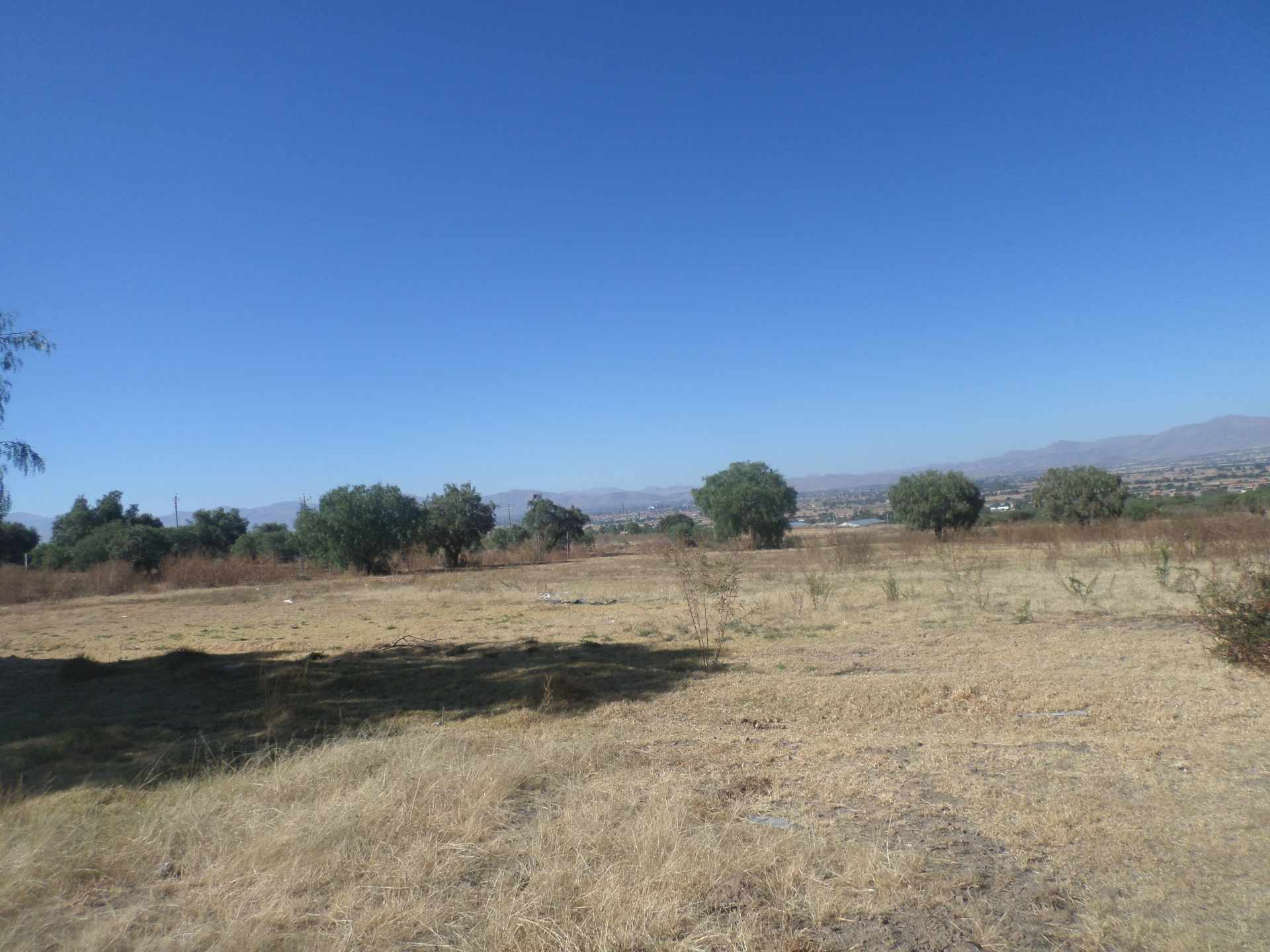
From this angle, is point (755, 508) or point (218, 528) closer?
point (755, 508)

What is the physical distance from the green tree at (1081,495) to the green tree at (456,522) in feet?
106

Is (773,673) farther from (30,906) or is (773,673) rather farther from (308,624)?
(308,624)

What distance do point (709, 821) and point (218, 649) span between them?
508 inches

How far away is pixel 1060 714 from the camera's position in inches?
283

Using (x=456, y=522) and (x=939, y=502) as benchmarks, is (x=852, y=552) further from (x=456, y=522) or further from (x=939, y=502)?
(x=456, y=522)

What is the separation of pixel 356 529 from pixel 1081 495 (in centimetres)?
3767

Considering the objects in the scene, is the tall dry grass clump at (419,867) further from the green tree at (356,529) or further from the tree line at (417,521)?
the green tree at (356,529)

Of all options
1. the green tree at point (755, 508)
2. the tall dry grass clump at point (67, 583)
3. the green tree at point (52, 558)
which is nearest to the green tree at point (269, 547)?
the tall dry grass clump at point (67, 583)

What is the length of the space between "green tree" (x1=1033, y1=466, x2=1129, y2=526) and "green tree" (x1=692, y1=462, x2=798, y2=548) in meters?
15.3

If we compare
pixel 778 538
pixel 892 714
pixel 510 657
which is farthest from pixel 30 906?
pixel 778 538

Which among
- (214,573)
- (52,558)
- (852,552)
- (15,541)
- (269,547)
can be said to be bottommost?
(852,552)

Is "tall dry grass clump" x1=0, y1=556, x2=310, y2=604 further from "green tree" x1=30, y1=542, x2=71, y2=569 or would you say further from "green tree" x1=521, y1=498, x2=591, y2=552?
"green tree" x1=521, y1=498, x2=591, y2=552

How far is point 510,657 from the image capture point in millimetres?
12102

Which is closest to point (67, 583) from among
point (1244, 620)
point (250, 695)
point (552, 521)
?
point (250, 695)
